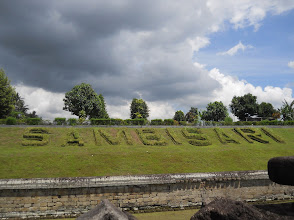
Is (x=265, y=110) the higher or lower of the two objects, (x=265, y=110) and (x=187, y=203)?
the higher

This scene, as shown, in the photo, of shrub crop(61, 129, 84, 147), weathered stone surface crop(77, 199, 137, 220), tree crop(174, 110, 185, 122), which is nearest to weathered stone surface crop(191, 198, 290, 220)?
weathered stone surface crop(77, 199, 137, 220)

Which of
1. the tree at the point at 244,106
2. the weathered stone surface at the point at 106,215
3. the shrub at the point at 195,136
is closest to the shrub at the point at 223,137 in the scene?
the shrub at the point at 195,136

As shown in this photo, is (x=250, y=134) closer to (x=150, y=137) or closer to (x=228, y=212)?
(x=150, y=137)

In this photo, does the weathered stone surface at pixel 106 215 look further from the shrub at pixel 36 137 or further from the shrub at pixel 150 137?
the shrub at pixel 36 137

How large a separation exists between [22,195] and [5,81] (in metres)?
44.3

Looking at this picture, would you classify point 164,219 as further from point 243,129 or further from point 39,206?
point 243,129

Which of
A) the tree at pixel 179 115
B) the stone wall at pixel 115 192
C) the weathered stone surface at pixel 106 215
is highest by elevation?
the tree at pixel 179 115

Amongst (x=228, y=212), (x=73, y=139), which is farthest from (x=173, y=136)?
(x=228, y=212)

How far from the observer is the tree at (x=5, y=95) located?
45.4 m

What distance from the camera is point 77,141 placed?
29.6 metres

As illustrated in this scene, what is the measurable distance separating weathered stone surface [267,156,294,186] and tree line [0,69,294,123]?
3670 centimetres

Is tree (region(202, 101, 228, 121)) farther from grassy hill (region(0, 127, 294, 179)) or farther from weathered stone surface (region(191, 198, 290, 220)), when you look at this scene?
weathered stone surface (region(191, 198, 290, 220))

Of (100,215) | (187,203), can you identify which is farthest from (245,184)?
(100,215)

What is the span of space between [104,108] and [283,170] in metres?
76.3
